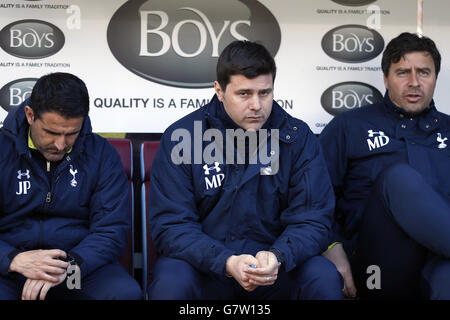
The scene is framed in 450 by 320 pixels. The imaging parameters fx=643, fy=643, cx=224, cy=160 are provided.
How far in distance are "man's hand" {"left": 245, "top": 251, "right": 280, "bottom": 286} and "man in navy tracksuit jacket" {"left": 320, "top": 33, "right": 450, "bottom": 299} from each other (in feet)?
1.37

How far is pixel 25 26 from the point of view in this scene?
125 inches

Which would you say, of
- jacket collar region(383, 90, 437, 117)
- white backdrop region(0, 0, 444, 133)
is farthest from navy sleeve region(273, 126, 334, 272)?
white backdrop region(0, 0, 444, 133)

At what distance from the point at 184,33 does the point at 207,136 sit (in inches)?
40.2

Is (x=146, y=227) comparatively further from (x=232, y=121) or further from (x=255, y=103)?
(x=255, y=103)

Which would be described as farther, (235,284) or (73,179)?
(73,179)

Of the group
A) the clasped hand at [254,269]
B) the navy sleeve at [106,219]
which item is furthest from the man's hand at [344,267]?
the navy sleeve at [106,219]

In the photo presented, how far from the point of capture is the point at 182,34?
10.6 feet

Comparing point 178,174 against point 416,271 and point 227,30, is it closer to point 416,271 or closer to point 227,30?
point 416,271

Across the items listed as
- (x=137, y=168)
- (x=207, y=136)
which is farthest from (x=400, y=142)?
(x=137, y=168)

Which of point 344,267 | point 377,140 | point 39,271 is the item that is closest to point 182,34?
point 377,140

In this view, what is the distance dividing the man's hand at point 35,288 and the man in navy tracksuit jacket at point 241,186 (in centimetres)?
38

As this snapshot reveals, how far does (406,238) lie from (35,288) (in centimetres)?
126

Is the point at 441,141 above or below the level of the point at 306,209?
above

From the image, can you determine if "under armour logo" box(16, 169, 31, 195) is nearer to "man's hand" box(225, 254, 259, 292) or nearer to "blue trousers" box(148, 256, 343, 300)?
"blue trousers" box(148, 256, 343, 300)
